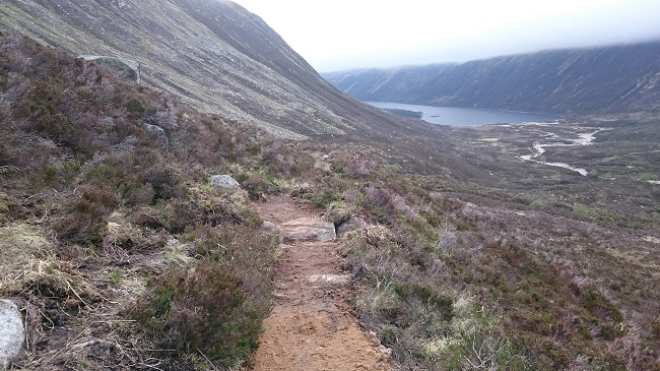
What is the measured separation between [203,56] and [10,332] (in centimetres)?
8017

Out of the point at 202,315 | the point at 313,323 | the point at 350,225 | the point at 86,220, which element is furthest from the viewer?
the point at 350,225

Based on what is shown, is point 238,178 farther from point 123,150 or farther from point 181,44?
point 181,44

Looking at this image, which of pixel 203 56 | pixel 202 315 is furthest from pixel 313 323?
pixel 203 56

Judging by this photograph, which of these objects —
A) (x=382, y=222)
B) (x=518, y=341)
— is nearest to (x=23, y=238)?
(x=518, y=341)

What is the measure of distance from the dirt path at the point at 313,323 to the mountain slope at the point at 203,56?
126 feet

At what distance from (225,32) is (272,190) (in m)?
104

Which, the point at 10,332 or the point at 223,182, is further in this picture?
the point at 223,182

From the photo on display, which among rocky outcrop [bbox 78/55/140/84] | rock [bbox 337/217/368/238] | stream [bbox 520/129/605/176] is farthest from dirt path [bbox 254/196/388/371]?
stream [bbox 520/129/605/176]

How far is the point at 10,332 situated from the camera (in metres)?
3.77

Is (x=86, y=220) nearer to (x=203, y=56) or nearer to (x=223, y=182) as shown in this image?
(x=223, y=182)

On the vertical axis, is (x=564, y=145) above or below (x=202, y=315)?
below

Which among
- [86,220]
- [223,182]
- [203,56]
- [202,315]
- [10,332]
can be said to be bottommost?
[223,182]

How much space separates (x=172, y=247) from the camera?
660 centimetres

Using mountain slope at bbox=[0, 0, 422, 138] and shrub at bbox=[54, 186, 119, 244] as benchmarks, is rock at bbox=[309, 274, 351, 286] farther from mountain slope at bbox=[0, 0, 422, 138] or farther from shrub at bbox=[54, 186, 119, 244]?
mountain slope at bbox=[0, 0, 422, 138]
